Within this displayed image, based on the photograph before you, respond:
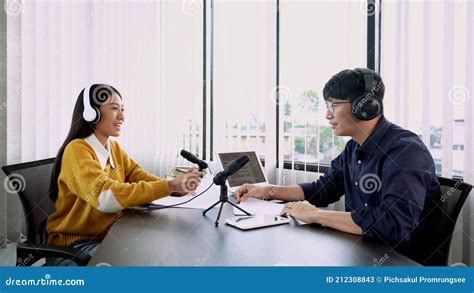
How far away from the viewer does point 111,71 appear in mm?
3125

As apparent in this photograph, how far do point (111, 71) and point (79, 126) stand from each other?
5.32 feet

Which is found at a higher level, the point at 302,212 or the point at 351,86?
the point at 351,86

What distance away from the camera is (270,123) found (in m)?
2.52

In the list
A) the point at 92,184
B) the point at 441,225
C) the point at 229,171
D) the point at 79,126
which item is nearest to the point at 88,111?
the point at 79,126

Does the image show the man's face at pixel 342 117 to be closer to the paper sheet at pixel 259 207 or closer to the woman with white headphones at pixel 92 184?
the paper sheet at pixel 259 207

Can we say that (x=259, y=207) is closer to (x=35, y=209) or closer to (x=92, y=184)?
(x=92, y=184)

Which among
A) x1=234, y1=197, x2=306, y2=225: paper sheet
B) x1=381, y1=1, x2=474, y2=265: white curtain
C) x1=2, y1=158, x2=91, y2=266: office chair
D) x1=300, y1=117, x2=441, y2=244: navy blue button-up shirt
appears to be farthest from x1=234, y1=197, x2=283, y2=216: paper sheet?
x1=381, y1=1, x2=474, y2=265: white curtain

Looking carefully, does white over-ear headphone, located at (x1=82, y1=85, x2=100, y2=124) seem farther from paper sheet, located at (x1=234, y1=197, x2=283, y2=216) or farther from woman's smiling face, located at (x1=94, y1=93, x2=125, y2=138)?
paper sheet, located at (x1=234, y1=197, x2=283, y2=216)

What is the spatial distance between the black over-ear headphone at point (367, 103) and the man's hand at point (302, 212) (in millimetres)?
390

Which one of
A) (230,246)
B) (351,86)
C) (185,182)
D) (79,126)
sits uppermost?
(351,86)

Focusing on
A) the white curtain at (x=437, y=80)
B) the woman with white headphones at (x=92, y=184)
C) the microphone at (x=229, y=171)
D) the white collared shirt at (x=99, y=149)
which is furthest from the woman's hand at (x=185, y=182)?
the white curtain at (x=437, y=80)

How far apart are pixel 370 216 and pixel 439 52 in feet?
3.54

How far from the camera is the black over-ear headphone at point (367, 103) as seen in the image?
137cm

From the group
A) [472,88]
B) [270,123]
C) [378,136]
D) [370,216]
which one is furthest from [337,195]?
[270,123]
